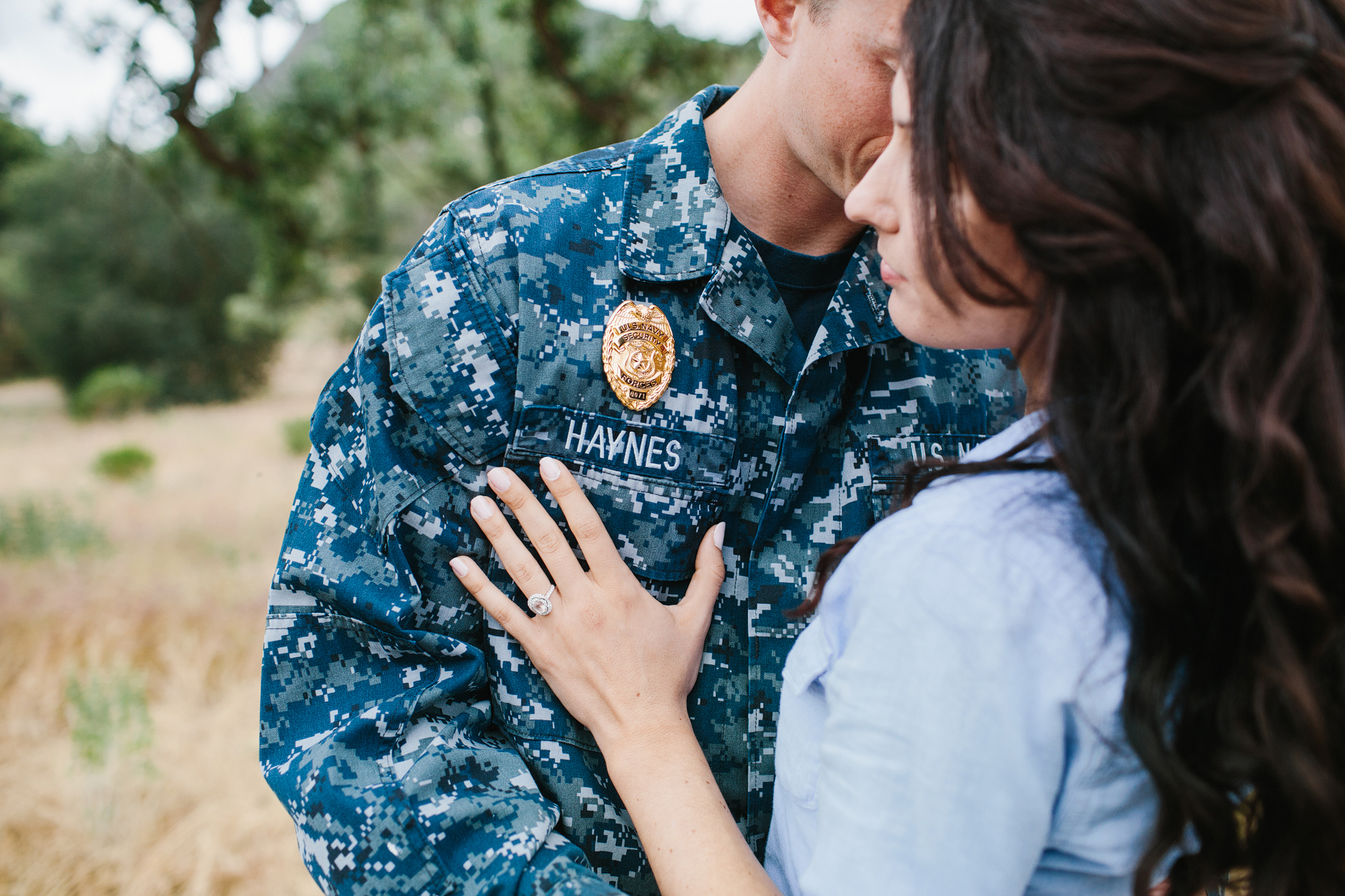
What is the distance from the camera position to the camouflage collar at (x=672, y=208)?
5.22 feet

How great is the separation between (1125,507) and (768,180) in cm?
104

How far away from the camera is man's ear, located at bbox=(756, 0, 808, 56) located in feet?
5.36

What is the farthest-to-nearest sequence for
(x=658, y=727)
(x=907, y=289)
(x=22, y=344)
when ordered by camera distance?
(x=22, y=344)
(x=658, y=727)
(x=907, y=289)

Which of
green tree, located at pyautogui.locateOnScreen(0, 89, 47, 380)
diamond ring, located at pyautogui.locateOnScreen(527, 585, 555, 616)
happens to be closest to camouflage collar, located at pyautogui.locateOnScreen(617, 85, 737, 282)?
diamond ring, located at pyautogui.locateOnScreen(527, 585, 555, 616)

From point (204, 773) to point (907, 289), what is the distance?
435 centimetres

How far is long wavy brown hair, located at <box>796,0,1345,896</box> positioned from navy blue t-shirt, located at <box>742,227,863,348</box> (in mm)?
806

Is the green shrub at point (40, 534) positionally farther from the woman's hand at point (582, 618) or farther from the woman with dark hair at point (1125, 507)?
the woman with dark hair at point (1125, 507)

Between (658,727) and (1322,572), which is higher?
(658,727)

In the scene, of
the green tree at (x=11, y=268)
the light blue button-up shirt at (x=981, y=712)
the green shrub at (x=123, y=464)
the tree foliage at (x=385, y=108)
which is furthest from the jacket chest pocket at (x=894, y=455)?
the green tree at (x=11, y=268)

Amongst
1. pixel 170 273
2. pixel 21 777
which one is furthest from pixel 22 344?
pixel 21 777

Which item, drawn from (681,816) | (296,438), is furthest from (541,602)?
(296,438)

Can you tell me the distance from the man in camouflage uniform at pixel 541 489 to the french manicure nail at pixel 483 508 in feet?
0.12

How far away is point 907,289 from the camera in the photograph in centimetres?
118

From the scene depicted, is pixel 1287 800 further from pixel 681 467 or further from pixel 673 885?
pixel 681 467
